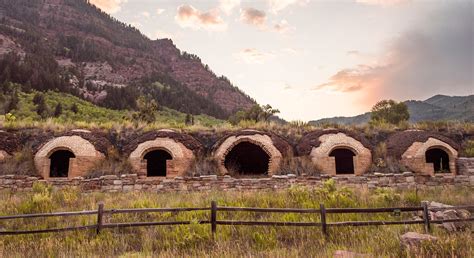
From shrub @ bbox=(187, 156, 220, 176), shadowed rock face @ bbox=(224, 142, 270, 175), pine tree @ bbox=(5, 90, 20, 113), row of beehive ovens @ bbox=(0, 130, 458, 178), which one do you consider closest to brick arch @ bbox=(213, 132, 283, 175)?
row of beehive ovens @ bbox=(0, 130, 458, 178)

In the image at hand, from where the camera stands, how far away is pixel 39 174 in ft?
48.4

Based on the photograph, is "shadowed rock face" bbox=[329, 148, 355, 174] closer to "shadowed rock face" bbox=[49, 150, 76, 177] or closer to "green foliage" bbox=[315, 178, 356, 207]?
"green foliage" bbox=[315, 178, 356, 207]

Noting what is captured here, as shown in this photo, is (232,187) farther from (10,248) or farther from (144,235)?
(10,248)

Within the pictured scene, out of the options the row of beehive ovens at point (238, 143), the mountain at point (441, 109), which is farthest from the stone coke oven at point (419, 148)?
the mountain at point (441, 109)

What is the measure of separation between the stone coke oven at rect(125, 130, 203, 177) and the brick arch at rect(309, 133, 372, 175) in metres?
6.04

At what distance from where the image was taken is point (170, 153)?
1566 centimetres

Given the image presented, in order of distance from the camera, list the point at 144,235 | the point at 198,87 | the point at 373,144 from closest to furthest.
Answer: the point at 144,235 < the point at 373,144 < the point at 198,87

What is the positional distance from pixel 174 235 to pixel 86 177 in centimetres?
873

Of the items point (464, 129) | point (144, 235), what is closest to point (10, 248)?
point (144, 235)

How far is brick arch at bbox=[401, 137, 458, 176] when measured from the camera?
1542 cm

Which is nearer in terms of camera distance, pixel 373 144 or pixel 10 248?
pixel 10 248

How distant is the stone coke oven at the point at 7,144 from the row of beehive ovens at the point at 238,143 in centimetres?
131

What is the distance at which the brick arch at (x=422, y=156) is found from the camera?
50.6ft

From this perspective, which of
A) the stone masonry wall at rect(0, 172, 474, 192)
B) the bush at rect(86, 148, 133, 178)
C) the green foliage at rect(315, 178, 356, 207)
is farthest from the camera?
the bush at rect(86, 148, 133, 178)
